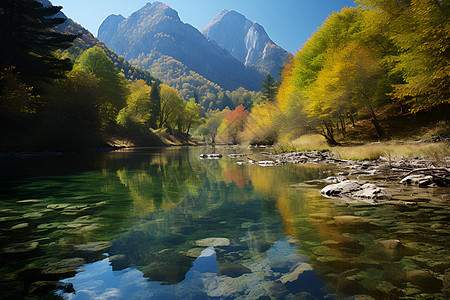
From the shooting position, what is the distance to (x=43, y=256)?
3.40m

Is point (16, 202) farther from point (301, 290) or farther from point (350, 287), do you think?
point (350, 287)

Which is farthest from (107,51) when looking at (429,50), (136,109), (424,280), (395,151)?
(424,280)

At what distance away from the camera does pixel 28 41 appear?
2689cm

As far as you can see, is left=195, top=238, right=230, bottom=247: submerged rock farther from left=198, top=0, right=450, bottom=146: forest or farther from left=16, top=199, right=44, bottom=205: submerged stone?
left=198, top=0, right=450, bottom=146: forest

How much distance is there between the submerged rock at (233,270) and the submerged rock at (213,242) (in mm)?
697

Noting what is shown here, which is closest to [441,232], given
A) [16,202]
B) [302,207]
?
[302,207]

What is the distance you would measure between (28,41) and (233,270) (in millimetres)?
35516

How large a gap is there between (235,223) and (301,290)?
2.50m

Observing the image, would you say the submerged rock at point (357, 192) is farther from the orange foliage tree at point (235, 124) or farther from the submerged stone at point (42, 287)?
the orange foliage tree at point (235, 124)

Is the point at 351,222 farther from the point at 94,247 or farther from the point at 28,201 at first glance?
the point at 28,201

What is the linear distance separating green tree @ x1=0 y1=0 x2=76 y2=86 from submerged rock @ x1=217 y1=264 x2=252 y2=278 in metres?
32.6

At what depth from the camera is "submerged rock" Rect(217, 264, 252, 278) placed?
299cm

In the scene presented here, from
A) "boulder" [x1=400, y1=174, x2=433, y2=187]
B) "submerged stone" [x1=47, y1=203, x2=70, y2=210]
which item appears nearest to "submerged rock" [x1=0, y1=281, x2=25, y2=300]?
"submerged stone" [x1=47, y1=203, x2=70, y2=210]

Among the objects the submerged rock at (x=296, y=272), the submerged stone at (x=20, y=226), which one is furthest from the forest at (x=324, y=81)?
the submerged stone at (x=20, y=226)
